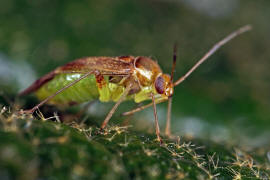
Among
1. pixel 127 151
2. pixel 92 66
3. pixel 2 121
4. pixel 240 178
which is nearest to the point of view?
pixel 2 121

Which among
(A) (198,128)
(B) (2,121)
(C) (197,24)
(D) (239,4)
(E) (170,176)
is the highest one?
(D) (239,4)

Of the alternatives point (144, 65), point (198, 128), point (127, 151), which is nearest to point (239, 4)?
point (198, 128)

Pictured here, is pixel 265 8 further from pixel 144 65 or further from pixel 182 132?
pixel 144 65

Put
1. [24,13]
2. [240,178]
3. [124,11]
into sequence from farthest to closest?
[124,11] < [24,13] < [240,178]

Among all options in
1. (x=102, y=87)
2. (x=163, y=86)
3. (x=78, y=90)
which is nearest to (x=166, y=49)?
(x=163, y=86)

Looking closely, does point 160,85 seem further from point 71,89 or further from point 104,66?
point 71,89

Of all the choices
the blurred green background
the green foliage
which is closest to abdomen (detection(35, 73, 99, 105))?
the blurred green background
